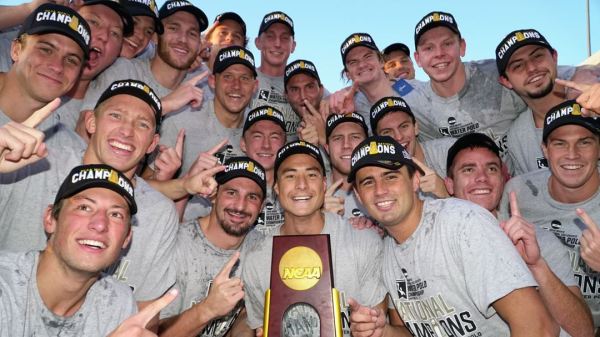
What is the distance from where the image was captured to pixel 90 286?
4.12 metres

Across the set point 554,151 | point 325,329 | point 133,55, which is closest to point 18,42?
point 133,55

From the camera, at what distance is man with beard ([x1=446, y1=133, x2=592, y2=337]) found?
4730 millimetres

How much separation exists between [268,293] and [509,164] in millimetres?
5057

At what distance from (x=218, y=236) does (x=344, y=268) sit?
1549 mm

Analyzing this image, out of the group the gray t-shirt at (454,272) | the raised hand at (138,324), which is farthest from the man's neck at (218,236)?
the raised hand at (138,324)

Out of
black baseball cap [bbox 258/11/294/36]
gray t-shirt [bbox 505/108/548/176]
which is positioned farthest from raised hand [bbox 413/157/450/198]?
black baseball cap [bbox 258/11/294/36]

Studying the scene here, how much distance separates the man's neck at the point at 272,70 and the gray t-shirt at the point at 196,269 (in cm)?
442

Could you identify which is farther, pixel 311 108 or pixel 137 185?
pixel 311 108

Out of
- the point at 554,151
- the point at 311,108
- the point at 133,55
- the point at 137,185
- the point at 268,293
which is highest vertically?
Result: the point at 133,55

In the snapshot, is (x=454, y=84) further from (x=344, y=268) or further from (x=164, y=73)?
(x=164, y=73)

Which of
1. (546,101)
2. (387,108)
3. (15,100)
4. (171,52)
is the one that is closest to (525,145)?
(546,101)

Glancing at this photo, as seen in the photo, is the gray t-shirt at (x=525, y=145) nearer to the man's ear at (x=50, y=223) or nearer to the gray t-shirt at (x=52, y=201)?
the gray t-shirt at (x=52, y=201)

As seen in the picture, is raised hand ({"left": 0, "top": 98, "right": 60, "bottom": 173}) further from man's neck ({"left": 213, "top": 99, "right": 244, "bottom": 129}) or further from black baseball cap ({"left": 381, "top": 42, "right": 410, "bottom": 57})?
black baseball cap ({"left": 381, "top": 42, "right": 410, "bottom": 57})

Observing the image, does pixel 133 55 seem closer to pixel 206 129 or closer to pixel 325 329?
pixel 206 129
